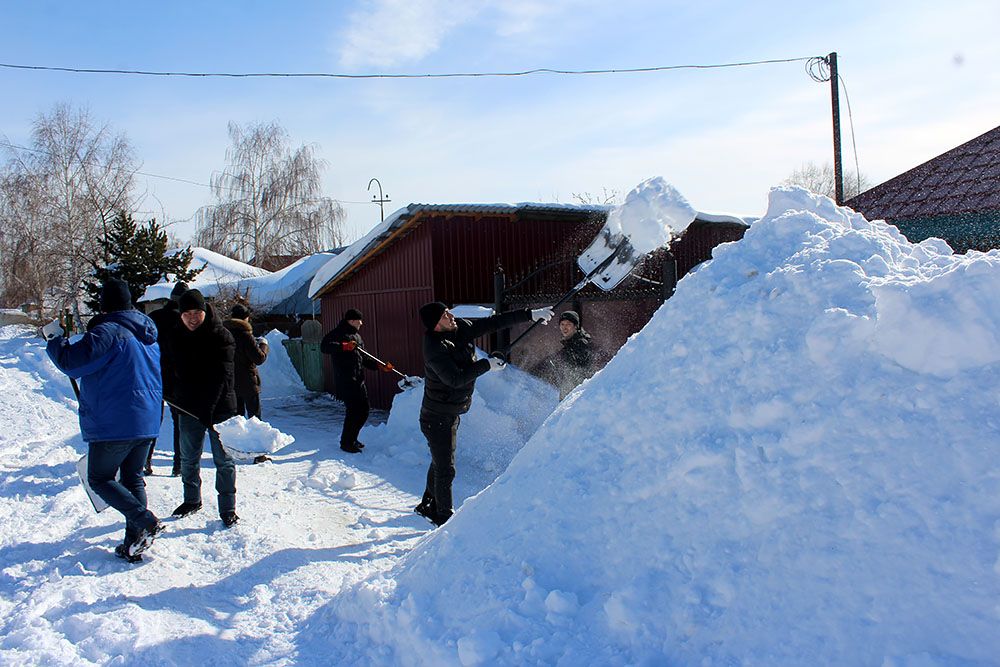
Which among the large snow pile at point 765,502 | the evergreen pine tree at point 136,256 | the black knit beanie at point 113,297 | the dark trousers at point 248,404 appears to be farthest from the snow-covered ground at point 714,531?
the evergreen pine tree at point 136,256

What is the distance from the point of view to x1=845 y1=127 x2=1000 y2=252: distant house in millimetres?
7312

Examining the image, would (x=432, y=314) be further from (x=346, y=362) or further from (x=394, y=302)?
(x=394, y=302)

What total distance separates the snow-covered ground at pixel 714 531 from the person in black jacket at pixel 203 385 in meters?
0.55

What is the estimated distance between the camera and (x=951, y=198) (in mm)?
7660

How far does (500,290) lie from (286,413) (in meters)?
4.48

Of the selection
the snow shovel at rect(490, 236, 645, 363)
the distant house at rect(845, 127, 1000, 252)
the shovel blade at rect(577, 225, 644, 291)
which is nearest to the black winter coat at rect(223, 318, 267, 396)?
the snow shovel at rect(490, 236, 645, 363)

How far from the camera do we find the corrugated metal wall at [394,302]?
34.4 feet

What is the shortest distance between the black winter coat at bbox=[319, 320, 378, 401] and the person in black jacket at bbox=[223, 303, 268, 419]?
0.78 m

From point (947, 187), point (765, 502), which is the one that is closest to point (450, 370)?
point (765, 502)

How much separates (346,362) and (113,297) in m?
3.89

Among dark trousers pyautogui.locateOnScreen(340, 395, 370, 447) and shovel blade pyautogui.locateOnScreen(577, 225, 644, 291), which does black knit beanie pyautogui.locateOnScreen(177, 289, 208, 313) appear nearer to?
dark trousers pyautogui.locateOnScreen(340, 395, 370, 447)

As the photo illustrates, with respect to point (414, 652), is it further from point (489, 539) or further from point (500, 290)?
point (500, 290)

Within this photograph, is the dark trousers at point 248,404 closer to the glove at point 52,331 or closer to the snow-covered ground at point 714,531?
the snow-covered ground at point 714,531

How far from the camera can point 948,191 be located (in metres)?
7.79
